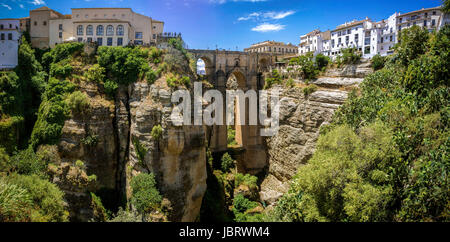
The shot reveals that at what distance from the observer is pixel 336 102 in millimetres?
27094

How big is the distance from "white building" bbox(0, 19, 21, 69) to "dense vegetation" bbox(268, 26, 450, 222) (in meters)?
30.5

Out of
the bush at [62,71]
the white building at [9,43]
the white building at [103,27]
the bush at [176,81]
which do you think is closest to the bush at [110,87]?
the bush at [62,71]

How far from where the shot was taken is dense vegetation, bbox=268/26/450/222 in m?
9.73

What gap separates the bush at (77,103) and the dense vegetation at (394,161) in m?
18.6

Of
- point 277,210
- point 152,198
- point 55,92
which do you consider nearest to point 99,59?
A: point 55,92

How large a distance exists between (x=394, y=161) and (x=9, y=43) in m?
36.0

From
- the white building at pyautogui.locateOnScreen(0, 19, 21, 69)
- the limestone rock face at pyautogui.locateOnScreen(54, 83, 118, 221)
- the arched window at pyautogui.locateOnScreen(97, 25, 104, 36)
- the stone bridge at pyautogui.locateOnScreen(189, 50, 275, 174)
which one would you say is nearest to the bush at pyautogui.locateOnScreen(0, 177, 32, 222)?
the limestone rock face at pyautogui.locateOnScreen(54, 83, 118, 221)

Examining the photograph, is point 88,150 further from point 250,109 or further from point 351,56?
point 351,56

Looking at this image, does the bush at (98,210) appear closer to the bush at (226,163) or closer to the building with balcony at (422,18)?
the bush at (226,163)

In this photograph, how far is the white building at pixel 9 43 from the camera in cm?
2680

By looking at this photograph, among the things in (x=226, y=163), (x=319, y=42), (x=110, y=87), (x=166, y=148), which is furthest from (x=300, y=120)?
(x=319, y=42)

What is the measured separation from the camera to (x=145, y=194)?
20.1m

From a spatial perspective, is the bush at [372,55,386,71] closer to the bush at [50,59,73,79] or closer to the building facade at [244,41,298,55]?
the bush at [50,59,73,79]

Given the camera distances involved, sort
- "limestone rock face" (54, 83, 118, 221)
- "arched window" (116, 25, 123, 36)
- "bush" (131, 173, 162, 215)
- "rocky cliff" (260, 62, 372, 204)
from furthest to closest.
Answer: "arched window" (116, 25, 123, 36), "rocky cliff" (260, 62, 372, 204), "limestone rock face" (54, 83, 118, 221), "bush" (131, 173, 162, 215)
